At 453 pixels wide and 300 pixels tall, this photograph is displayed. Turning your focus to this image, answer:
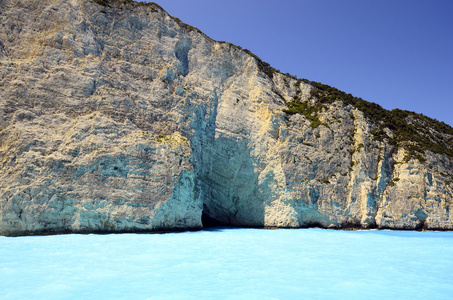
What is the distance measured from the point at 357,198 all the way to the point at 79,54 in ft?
99.5

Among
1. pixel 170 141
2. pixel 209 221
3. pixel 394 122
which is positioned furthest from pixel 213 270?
pixel 394 122

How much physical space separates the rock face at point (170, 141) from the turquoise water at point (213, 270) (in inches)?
194

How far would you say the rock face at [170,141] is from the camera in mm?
21531

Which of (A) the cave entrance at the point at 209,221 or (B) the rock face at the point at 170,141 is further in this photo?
(A) the cave entrance at the point at 209,221

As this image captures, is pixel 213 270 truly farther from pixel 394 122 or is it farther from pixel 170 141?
pixel 394 122

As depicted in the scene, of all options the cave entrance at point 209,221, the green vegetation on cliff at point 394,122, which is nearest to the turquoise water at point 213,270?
the cave entrance at point 209,221

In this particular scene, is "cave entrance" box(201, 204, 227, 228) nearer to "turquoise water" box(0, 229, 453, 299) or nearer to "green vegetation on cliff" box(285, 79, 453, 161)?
"turquoise water" box(0, 229, 453, 299)

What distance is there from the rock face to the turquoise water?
4919mm

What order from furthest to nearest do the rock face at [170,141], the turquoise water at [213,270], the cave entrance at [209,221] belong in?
the cave entrance at [209,221] < the rock face at [170,141] < the turquoise water at [213,270]

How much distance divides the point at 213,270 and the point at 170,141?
16294 millimetres

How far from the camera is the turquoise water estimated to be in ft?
29.8

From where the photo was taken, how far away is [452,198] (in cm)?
3184

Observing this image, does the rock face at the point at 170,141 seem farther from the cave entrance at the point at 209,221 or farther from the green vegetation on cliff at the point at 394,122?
the green vegetation on cliff at the point at 394,122

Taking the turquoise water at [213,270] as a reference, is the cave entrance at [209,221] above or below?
below
